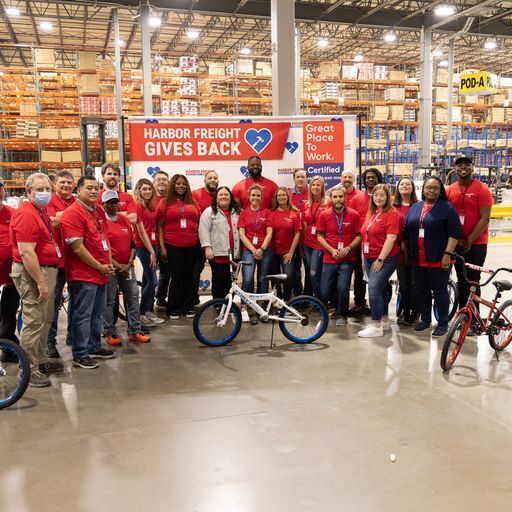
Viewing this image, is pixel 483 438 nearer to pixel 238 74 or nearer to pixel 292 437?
pixel 292 437

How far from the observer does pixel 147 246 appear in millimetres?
6090

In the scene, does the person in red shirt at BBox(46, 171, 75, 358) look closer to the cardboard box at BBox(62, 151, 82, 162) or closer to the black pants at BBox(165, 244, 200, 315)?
the black pants at BBox(165, 244, 200, 315)

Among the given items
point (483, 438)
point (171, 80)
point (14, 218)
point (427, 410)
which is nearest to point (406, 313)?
point (427, 410)

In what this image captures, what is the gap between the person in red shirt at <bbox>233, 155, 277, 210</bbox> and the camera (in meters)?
6.74

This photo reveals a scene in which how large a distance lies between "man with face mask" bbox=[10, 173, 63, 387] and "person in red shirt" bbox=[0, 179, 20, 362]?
0.26 meters

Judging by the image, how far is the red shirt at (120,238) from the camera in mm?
5160

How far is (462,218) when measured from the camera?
570 cm

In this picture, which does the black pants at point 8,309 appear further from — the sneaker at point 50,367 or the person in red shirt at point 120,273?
the person in red shirt at point 120,273

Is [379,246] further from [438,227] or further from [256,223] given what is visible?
[256,223]

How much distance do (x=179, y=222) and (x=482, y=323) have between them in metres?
3.41

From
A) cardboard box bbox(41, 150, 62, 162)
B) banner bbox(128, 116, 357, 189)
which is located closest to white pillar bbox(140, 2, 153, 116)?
cardboard box bbox(41, 150, 62, 162)

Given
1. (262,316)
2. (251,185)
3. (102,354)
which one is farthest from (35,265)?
(251,185)

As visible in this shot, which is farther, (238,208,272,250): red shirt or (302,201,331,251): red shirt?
(302,201,331,251): red shirt

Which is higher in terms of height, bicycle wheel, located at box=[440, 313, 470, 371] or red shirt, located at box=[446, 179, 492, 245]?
red shirt, located at box=[446, 179, 492, 245]
